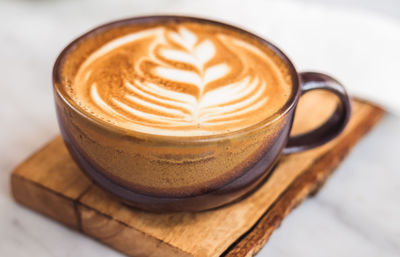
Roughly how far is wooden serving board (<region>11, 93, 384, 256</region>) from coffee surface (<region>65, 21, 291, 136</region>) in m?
0.13

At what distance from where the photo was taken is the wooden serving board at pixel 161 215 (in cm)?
67

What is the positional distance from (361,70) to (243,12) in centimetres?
36

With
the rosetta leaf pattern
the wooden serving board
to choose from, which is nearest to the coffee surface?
the rosetta leaf pattern

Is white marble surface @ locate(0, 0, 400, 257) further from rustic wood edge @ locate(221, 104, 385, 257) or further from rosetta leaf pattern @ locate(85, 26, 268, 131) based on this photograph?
rosetta leaf pattern @ locate(85, 26, 268, 131)

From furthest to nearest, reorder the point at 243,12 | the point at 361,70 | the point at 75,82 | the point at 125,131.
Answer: the point at 243,12 < the point at 361,70 < the point at 75,82 < the point at 125,131

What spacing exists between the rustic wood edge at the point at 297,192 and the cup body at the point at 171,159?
0.18 ft

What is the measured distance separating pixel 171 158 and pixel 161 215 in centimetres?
13

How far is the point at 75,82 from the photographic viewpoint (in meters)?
0.70

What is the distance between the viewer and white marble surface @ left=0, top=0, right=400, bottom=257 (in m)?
0.74

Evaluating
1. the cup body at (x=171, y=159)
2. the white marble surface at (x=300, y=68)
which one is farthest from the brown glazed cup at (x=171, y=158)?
the white marble surface at (x=300, y=68)

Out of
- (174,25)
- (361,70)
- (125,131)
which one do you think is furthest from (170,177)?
(361,70)

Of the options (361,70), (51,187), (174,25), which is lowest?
(361,70)

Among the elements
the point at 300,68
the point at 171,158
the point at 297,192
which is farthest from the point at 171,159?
the point at 300,68

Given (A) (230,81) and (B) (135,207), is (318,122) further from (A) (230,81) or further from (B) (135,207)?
(B) (135,207)
